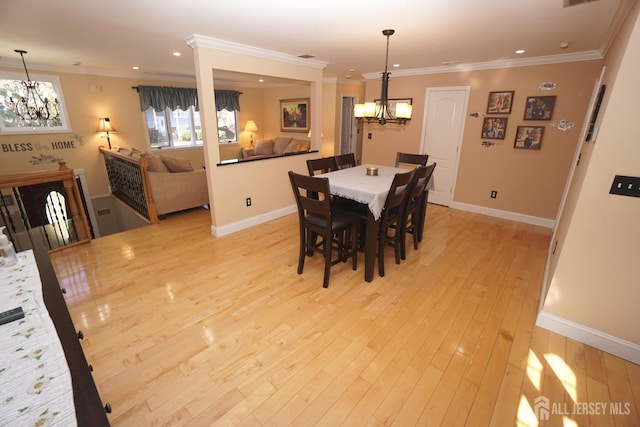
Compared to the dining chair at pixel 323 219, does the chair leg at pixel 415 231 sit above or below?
below

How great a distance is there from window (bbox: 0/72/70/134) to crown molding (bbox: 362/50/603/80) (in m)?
5.84

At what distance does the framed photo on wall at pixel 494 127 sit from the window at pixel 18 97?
7334 mm

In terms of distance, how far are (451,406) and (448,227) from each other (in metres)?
2.93

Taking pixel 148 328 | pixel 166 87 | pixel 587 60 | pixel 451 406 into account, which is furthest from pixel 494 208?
pixel 166 87

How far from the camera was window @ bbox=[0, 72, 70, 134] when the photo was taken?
476 centimetres

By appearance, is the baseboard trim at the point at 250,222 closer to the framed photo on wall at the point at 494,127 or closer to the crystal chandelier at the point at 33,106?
the framed photo on wall at the point at 494,127

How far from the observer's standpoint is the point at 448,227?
413 cm

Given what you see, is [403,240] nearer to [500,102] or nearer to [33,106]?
[500,102]

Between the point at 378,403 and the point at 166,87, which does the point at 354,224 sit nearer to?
the point at 378,403

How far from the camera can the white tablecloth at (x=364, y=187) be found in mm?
2541

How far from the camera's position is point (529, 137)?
4.04 metres

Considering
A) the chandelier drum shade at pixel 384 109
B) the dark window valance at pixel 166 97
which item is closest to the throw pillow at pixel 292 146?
the dark window valance at pixel 166 97

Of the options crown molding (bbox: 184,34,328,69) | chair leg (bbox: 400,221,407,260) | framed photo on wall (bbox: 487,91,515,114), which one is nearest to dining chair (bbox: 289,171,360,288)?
chair leg (bbox: 400,221,407,260)

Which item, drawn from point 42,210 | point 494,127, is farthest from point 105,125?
point 494,127
